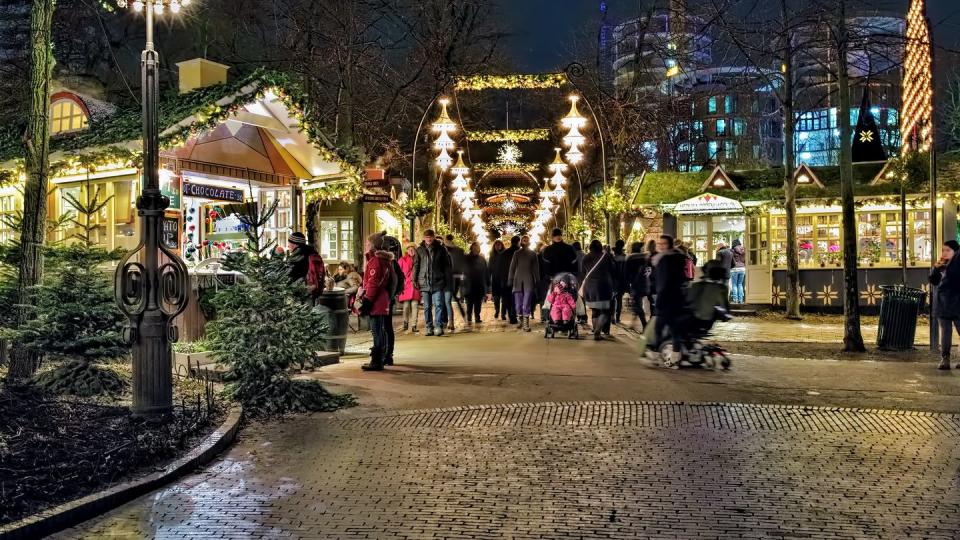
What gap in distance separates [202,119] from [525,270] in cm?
741

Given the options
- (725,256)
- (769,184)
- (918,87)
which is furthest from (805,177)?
(725,256)

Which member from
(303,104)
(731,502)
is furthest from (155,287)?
(303,104)

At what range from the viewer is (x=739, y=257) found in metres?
24.3

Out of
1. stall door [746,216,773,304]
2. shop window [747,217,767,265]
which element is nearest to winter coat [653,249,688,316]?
stall door [746,216,773,304]

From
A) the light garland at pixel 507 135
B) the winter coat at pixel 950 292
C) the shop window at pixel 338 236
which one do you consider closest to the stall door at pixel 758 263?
the winter coat at pixel 950 292

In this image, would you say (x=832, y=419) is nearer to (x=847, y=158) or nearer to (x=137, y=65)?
(x=847, y=158)

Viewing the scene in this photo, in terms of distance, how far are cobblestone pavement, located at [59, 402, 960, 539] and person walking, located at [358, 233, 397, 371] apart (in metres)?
3.33

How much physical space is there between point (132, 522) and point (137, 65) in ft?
103

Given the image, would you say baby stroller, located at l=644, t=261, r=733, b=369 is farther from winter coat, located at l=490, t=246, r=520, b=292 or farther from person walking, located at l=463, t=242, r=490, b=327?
winter coat, located at l=490, t=246, r=520, b=292

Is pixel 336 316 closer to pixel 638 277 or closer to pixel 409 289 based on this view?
pixel 409 289

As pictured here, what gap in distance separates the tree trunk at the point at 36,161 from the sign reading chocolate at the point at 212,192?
450 centimetres

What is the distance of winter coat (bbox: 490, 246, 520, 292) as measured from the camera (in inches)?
789

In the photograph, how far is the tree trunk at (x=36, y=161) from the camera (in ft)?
34.1

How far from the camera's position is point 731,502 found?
5.54 m
